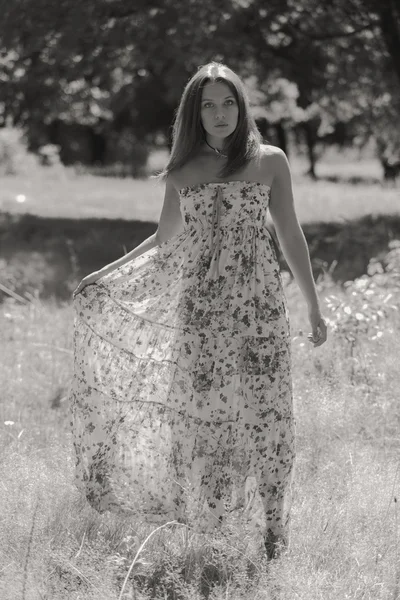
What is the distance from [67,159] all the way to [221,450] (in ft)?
125

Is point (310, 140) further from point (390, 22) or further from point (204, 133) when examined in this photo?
point (204, 133)

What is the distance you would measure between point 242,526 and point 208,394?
Answer: 1.68 ft

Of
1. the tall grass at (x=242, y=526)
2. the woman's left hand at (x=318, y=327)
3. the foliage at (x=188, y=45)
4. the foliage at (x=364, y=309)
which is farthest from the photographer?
the foliage at (x=188, y=45)

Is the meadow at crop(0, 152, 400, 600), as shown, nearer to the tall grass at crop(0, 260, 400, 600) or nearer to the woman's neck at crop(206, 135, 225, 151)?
the tall grass at crop(0, 260, 400, 600)

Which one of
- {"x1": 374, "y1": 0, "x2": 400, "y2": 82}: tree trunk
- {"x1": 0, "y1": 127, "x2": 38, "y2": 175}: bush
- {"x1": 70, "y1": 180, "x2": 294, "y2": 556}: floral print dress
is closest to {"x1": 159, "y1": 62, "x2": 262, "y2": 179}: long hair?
{"x1": 70, "y1": 180, "x2": 294, "y2": 556}: floral print dress

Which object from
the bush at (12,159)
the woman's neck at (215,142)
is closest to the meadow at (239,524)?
the woman's neck at (215,142)

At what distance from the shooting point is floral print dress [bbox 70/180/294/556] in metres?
3.42

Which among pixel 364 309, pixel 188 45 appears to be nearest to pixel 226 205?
pixel 364 309

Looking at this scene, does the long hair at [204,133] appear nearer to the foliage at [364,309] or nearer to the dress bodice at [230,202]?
the dress bodice at [230,202]

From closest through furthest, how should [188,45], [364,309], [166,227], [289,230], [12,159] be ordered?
1. [289,230]
2. [166,227]
3. [364,309]
4. [188,45]
5. [12,159]

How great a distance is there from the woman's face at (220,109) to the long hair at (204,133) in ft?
0.05

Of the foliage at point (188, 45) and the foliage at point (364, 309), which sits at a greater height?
the foliage at point (188, 45)

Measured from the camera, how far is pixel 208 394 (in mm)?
3436

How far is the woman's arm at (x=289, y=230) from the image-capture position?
346cm
